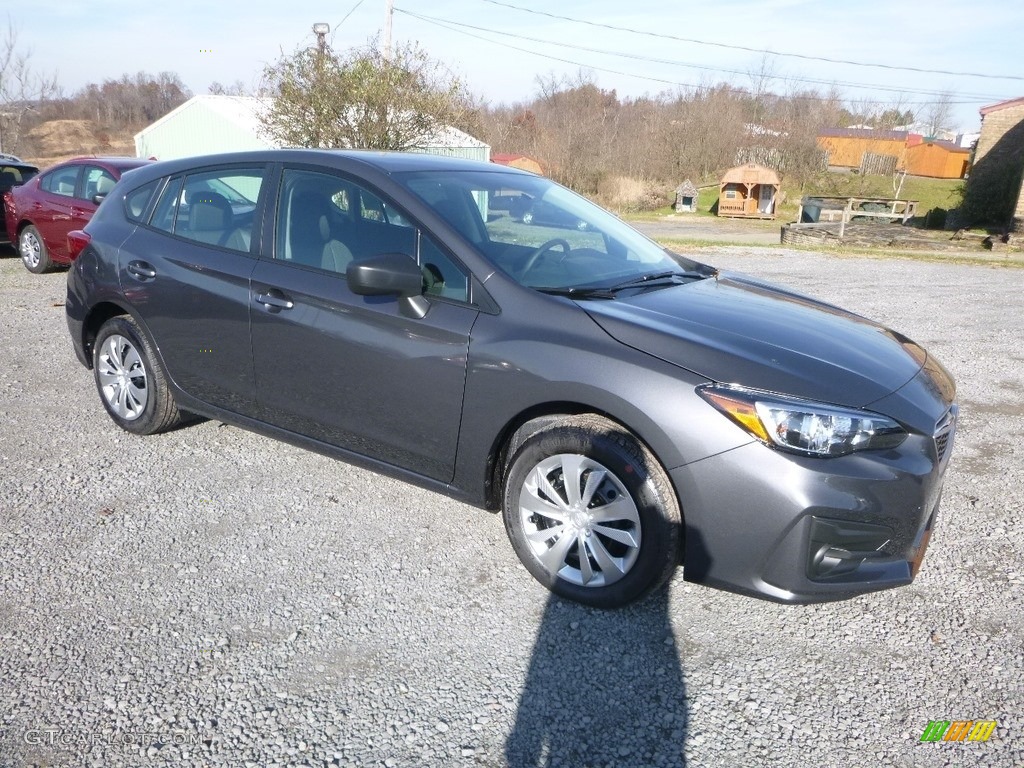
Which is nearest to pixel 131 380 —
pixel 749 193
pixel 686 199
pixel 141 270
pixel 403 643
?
pixel 141 270

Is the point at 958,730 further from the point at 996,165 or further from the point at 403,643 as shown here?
the point at 996,165

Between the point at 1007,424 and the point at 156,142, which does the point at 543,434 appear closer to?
the point at 1007,424

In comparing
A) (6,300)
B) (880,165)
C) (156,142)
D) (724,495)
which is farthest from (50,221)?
(880,165)

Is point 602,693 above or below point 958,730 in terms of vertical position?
below

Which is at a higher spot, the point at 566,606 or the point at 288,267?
the point at 288,267

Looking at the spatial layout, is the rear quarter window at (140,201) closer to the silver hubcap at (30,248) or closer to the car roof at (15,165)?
the silver hubcap at (30,248)

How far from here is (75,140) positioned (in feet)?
212

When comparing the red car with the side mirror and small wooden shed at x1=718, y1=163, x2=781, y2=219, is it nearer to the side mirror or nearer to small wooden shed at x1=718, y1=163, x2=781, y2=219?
the side mirror

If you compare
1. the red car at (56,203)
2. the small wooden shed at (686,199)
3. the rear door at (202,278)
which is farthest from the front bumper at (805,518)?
the small wooden shed at (686,199)

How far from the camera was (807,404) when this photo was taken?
112 inches

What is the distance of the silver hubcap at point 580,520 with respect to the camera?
3.08 m

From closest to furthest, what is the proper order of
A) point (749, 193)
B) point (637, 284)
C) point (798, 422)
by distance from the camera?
point (798, 422) < point (637, 284) < point (749, 193)

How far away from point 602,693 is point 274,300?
238 cm

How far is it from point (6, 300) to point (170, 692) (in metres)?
8.56
